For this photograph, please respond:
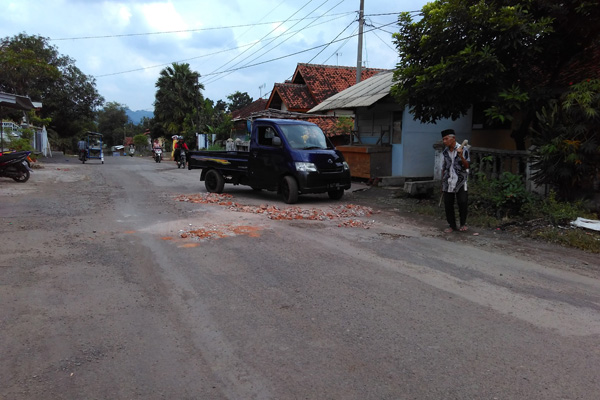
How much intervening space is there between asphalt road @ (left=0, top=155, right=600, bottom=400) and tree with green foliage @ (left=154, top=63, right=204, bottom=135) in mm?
37322

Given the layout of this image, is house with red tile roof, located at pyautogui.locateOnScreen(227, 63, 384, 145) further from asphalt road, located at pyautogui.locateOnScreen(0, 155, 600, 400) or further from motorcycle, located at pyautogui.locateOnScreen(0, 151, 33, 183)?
asphalt road, located at pyautogui.locateOnScreen(0, 155, 600, 400)

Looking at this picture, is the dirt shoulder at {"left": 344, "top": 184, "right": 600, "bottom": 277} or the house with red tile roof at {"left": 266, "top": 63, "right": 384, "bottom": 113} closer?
the dirt shoulder at {"left": 344, "top": 184, "right": 600, "bottom": 277}

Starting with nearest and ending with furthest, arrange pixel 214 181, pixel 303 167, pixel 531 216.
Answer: pixel 531 216
pixel 303 167
pixel 214 181

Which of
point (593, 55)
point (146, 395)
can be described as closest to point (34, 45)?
point (593, 55)

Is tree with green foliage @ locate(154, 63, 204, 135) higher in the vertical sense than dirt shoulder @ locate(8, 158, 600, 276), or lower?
higher

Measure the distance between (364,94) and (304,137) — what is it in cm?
542

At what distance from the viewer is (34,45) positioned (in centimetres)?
3775

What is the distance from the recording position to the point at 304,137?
11281mm

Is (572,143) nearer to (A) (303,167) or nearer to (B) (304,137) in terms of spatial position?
(A) (303,167)

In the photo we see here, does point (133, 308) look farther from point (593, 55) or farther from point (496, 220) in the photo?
point (593, 55)

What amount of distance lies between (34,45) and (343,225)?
131 ft

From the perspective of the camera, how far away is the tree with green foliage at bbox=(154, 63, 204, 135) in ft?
140

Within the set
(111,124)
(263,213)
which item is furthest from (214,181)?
(111,124)

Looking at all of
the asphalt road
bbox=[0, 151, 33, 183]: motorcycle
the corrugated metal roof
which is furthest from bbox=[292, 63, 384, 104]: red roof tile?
the asphalt road
